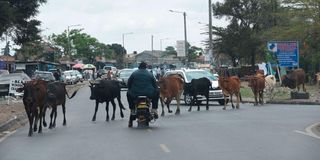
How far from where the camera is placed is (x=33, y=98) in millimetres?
17828

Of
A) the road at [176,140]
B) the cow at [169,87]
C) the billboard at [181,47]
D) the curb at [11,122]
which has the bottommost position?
the curb at [11,122]

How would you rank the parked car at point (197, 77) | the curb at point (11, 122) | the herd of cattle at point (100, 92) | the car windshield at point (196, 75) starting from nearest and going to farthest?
the herd of cattle at point (100, 92), the curb at point (11, 122), the parked car at point (197, 77), the car windshield at point (196, 75)

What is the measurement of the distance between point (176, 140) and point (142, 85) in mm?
4224

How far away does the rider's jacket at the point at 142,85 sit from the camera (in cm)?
1872

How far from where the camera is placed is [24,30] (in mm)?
39031

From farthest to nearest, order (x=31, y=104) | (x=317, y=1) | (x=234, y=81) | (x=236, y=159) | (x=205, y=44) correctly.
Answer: (x=205, y=44), (x=317, y=1), (x=234, y=81), (x=31, y=104), (x=236, y=159)

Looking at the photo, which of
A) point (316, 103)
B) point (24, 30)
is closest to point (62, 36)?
point (24, 30)

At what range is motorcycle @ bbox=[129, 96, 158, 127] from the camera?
60.1ft

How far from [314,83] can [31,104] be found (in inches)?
1557

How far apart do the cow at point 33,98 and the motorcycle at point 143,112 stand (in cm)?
267

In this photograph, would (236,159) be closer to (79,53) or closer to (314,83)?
(314,83)

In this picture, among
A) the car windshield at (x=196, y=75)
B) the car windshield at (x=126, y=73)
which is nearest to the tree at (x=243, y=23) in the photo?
the car windshield at (x=126, y=73)

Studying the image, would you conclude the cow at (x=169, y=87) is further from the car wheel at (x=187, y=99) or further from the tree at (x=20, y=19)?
the tree at (x=20, y=19)

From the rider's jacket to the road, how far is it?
1.09m
